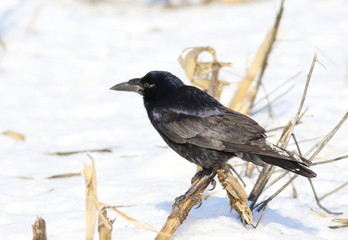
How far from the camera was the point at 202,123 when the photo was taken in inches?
136

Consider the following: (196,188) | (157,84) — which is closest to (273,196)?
(196,188)

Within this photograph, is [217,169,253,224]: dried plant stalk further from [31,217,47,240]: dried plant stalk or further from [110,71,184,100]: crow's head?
[31,217,47,240]: dried plant stalk

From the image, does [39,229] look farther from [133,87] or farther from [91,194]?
[133,87]

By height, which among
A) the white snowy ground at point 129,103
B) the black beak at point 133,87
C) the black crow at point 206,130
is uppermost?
the black beak at point 133,87

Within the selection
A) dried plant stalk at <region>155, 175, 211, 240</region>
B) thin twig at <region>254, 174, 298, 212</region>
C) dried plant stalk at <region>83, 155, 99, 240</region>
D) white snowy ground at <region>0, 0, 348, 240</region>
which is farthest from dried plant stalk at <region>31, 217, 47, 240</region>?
thin twig at <region>254, 174, 298, 212</region>

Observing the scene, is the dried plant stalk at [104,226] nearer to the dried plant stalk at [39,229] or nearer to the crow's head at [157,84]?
the dried plant stalk at [39,229]

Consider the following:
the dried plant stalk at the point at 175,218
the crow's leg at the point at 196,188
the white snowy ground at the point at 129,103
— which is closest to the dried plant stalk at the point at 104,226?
the dried plant stalk at the point at 175,218

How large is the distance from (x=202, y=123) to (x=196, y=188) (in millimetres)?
353

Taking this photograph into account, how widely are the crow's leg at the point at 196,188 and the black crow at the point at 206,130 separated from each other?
0.13 ft

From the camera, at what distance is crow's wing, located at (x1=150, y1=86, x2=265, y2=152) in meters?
3.34

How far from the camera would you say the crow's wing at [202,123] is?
11.0ft

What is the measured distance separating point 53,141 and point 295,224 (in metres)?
2.67

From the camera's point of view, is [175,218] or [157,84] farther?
[157,84]

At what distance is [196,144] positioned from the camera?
3.42 m
